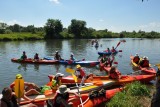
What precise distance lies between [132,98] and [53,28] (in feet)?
203

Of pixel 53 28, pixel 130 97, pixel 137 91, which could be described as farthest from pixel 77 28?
pixel 130 97

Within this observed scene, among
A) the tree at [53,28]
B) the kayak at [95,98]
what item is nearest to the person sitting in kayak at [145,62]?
the kayak at [95,98]

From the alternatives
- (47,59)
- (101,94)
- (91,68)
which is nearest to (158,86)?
(101,94)

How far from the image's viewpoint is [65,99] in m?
6.86

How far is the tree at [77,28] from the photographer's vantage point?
77.4 meters

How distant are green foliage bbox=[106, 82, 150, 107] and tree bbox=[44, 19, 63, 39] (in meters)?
60.5

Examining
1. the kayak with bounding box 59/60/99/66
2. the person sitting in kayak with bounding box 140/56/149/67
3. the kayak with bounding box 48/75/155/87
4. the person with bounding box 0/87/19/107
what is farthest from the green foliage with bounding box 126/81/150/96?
the kayak with bounding box 59/60/99/66

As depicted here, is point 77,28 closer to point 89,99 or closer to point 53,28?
point 53,28

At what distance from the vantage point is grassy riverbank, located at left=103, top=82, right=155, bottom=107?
799 centimetres

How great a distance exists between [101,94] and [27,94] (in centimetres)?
305

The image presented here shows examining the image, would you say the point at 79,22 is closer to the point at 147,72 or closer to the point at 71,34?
the point at 71,34

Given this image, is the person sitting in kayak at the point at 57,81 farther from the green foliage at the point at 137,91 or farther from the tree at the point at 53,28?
the tree at the point at 53,28

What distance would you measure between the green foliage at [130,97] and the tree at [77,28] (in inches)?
2677

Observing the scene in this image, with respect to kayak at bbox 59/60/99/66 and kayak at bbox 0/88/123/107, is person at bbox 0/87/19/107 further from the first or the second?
kayak at bbox 59/60/99/66
